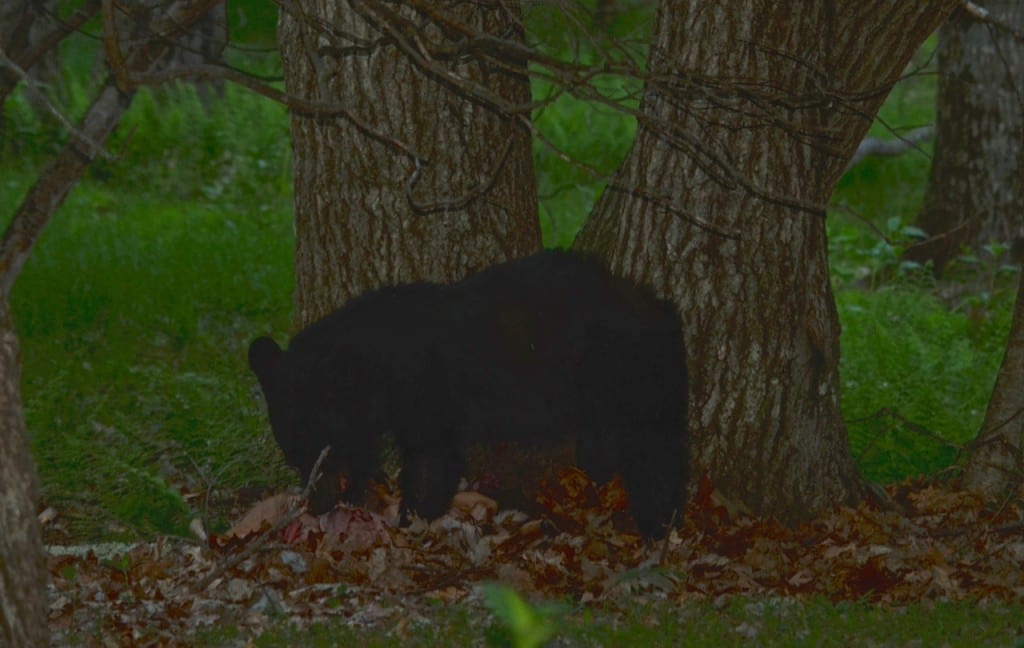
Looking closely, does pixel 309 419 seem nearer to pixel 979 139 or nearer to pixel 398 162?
pixel 398 162

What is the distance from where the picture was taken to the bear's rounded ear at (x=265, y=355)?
6.48 meters

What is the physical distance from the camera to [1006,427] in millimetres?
6832

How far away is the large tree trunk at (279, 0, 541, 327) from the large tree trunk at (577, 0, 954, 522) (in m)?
0.59

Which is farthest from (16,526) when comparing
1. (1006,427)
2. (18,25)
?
(18,25)

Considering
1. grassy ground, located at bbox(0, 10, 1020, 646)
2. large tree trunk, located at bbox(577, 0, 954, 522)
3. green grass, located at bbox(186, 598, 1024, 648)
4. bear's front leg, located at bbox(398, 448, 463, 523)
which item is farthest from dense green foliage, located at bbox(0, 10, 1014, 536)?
green grass, located at bbox(186, 598, 1024, 648)

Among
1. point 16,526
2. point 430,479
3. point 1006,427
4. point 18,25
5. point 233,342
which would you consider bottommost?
point 430,479

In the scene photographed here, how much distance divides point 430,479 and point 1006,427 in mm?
2880

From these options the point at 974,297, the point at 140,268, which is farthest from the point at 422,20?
the point at 974,297

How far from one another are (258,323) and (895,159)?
351 inches

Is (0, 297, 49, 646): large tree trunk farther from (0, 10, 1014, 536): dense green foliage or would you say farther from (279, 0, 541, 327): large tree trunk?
(279, 0, 541, 327): large tree trunk

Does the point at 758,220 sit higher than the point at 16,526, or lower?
higher

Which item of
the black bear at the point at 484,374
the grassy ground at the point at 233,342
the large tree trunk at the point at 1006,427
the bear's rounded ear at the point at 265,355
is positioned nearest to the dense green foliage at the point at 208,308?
the grassy ground at the point at 233,342

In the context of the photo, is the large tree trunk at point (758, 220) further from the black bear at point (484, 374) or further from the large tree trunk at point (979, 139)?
the large tree trunk at point (979, 139)

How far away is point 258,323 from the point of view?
10109 mm
